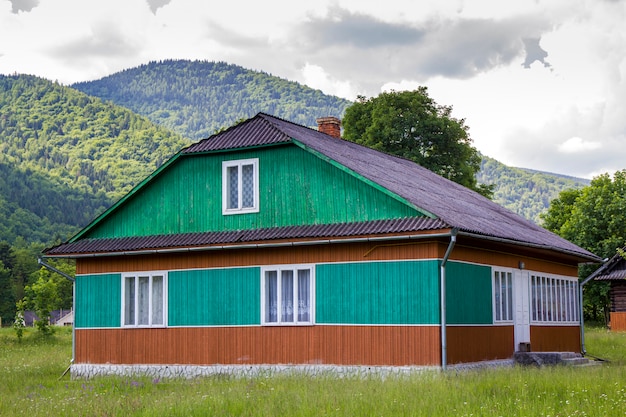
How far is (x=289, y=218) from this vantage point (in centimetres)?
2356

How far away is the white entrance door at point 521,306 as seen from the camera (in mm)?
25531

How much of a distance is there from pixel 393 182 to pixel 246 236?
397 cm

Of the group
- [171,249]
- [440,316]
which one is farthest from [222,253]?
[440,316]

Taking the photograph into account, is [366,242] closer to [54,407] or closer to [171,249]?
[171,249]

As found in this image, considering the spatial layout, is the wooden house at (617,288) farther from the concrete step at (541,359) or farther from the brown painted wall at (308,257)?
the concrete step at (541,359)

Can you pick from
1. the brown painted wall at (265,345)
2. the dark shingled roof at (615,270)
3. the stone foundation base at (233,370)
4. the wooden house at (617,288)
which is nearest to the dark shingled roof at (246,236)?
the brown painted wall at (265,345)

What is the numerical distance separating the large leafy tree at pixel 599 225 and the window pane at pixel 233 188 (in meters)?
42.4

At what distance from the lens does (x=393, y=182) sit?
23516mm

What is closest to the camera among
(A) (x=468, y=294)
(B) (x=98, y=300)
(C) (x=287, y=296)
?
(A) (x=468, y=294)

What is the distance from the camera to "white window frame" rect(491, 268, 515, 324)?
79.2 feet

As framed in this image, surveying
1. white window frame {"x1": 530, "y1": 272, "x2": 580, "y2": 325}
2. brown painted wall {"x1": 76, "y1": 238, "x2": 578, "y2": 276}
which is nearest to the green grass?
brown painted wall {"x1": 76, "y1": 238, "x2": 578, "y2": 276}

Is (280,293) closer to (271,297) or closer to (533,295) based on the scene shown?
(271,297)

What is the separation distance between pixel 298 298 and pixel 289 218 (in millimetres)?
2096

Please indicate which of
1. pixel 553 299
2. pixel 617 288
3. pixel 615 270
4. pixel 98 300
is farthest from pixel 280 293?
pixel 617 288
